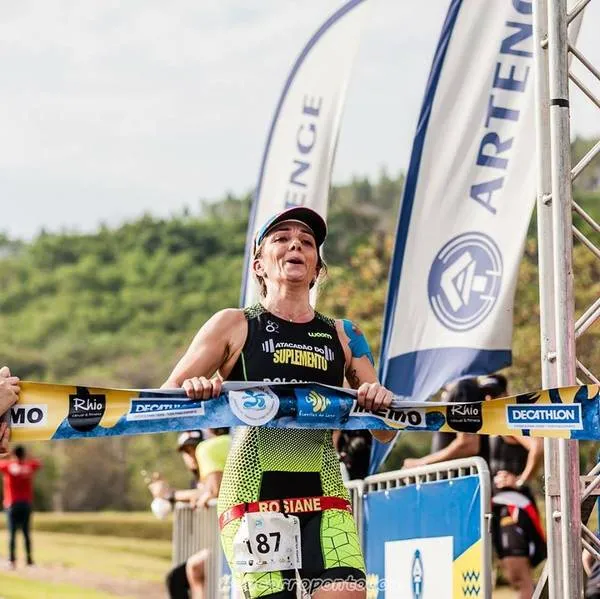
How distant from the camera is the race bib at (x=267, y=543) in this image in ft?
15.9

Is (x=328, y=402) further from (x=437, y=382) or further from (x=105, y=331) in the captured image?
(x=105, y=331)

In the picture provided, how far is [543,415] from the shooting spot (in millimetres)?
5438

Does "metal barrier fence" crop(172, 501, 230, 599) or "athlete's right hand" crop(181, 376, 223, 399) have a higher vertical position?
"metal barrier fence" crop(172, 501, 230, 599)

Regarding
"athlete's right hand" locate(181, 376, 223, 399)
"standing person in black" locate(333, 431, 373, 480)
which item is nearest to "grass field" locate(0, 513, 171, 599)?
"standing person in black" locate(333, 431, 373, 480)

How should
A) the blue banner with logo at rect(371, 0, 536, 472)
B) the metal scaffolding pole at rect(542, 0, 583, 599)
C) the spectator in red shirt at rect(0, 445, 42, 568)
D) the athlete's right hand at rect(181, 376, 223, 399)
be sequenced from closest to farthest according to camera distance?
the athlete's right hand at rect(181, 376, 223, 399)
the metal scaffolding pole at rect(542, 0, 583, 599)
the blue banner with logo at rect(371, 0, 536, 472)
the spectator in red shirt at rect(0, 445, 42, 568)

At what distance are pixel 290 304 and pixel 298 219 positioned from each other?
1.16ft

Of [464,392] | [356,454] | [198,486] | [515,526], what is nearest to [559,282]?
[464,392]

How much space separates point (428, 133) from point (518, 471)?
102 inches

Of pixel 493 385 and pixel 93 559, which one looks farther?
pixel 93 559

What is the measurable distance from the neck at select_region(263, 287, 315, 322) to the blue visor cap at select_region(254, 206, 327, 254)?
9.9 inches

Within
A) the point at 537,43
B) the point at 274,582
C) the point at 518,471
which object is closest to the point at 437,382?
the point at 518,471

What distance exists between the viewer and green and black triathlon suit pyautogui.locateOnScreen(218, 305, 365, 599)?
4.86m

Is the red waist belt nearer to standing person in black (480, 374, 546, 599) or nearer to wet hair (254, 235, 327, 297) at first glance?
wet hair (254, 235, 327, 297)

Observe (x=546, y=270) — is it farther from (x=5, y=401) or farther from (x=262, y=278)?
(x=5, y=401)
